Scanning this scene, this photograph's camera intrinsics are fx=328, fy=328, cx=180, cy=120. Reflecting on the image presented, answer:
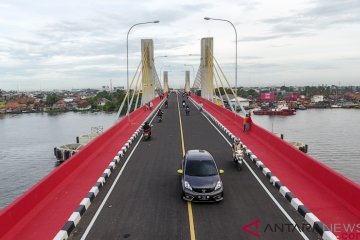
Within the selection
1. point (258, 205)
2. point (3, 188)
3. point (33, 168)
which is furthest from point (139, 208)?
point (33, 168)

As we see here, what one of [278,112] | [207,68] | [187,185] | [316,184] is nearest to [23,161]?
[207,68]

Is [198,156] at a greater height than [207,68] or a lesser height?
lesser

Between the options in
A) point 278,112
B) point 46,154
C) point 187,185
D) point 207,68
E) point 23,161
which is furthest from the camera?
point 278,112

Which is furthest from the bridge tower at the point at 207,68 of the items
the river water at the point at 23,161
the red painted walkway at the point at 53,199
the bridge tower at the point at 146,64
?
the red painted walkway at the point at 53,199

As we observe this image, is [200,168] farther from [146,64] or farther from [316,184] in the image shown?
[146,64]

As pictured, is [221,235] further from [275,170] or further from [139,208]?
[275,170]

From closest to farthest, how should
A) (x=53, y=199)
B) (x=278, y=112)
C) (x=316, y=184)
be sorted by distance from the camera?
1. (x=53, y=199)
2. (x=316, y=184)
3. (x=278, y=112)

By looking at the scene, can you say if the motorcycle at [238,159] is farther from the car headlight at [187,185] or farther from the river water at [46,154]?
the river water at [46,154]
